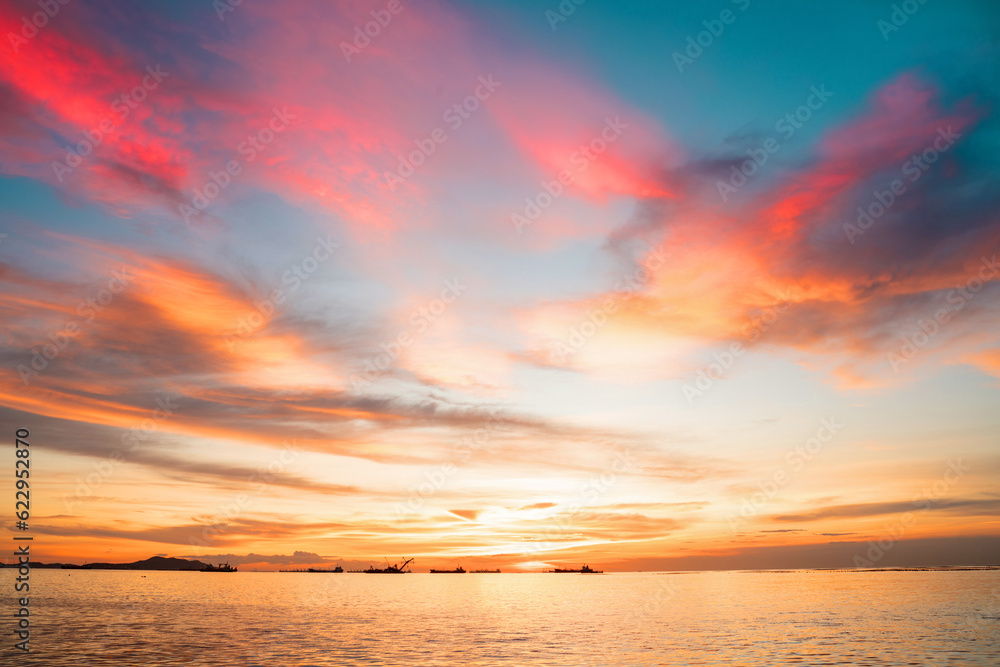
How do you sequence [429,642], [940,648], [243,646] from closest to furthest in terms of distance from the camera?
[940,648] < [243,646] < [429,642]

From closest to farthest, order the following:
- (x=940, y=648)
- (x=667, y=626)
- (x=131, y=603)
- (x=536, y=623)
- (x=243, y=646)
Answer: (x=940, y=648), (x=243, y=646), (x=667, y=626), (x=536, y=623), (x=131, y=603)

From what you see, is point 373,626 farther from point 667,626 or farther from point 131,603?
point 131,603

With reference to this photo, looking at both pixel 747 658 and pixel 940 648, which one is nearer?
pixel 747 658

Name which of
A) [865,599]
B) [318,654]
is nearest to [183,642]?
[318,654]

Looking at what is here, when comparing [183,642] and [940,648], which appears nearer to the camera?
[940,648]

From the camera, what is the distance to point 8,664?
5475 cm

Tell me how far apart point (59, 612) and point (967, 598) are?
589ft

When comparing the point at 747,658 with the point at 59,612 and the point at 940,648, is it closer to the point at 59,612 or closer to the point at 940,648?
the point at 940,648

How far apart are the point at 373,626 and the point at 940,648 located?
7151 cm

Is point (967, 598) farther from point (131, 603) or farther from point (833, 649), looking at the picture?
point (131, 603)

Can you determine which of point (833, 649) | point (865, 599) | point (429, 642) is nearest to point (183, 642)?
point (429, 642)

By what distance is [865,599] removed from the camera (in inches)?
5600

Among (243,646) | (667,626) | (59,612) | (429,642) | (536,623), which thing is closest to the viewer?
(243,646)

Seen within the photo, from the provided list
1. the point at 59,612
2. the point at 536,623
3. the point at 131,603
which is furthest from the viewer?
the point at 131,603
